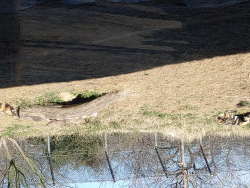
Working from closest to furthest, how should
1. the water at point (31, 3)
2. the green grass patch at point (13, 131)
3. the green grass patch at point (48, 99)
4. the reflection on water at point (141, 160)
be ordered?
the water at point (31, 3) < the green grass patch at point (48, 99) < the green grass patch at point (13, 131) < the reflection on water at point (141, 160)

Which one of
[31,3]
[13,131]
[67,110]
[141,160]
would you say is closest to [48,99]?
[67,110]

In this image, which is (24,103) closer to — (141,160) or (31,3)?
(31,3)

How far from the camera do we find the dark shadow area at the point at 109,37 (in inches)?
194

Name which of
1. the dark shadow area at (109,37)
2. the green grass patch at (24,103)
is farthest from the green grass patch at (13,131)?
the dark shadow area at (109,37)

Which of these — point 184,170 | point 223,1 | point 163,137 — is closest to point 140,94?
point 223,1

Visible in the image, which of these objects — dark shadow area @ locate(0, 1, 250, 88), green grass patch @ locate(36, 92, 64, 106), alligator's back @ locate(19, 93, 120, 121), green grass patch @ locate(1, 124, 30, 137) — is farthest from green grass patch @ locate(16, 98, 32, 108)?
green grass patch @ locate(1, 124, 30, 137)

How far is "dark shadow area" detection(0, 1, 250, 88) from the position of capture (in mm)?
4918

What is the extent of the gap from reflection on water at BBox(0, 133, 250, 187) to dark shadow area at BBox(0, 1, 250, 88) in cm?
446

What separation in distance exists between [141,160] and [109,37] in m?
6.08

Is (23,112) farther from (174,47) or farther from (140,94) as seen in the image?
(174,47)

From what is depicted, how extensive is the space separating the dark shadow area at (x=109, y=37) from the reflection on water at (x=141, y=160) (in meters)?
4.46

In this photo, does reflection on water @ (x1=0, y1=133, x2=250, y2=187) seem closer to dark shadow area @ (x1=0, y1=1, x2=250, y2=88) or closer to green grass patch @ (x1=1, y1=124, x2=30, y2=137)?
green grass patch @ (x1=1, y1=124, x2=30, y2=137)

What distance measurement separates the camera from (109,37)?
16.7ft

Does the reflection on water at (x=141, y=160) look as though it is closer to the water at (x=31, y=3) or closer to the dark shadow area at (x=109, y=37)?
the dark shadow area at (x=109, y=37)
